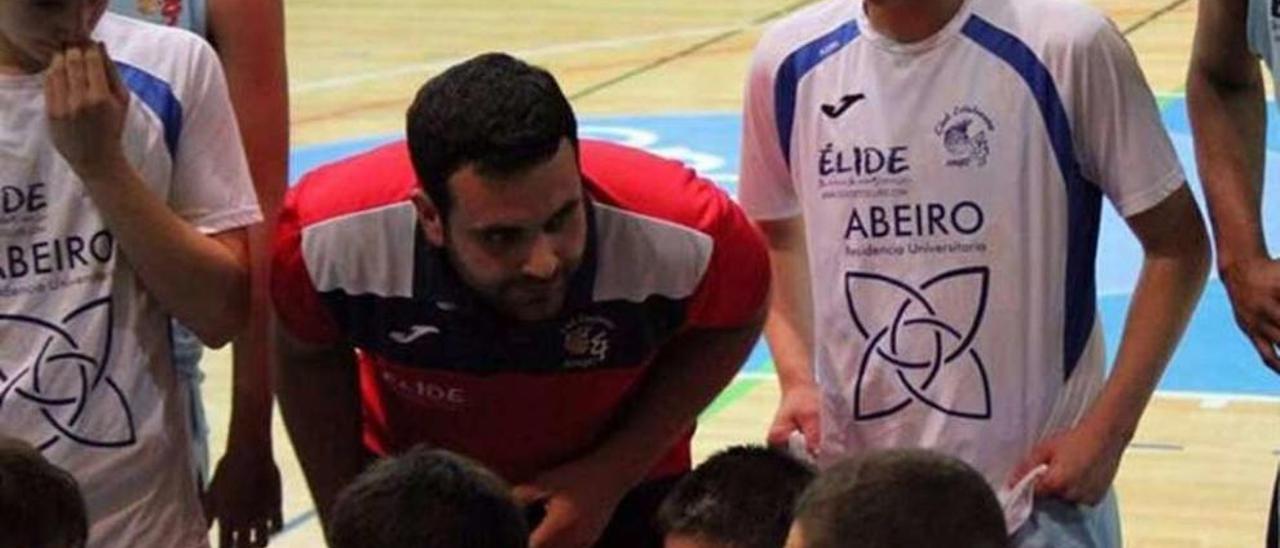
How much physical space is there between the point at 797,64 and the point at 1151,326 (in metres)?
0.56

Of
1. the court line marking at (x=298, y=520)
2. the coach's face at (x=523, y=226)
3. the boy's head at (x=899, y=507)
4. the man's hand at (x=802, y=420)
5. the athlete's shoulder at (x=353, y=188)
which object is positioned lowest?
the court line marking at (x=298, y=520)

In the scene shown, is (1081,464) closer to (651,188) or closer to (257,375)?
(651,188)

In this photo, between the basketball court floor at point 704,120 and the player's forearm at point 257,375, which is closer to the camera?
the player's forearm at point 257,375

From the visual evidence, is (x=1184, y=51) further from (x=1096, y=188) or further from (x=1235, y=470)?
(x=1096, y=188)

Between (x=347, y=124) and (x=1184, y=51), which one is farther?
(x=1184, y=51)

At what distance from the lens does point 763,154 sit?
3.52 meters

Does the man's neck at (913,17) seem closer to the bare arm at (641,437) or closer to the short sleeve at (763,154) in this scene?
the short sleeve at (763,154)

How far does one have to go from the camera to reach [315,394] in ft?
10.8

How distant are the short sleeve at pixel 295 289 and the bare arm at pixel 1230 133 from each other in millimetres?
1133

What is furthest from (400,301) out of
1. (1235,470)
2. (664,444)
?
(1235,470)

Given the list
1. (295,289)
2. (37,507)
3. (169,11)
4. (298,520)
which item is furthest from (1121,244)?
(37,507)

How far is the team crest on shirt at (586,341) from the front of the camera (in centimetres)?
321

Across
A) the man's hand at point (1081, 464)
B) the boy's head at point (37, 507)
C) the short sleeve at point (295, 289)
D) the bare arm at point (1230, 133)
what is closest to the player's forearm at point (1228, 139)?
the bare arm at point (1230, 133)

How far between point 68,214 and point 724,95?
7609mm
